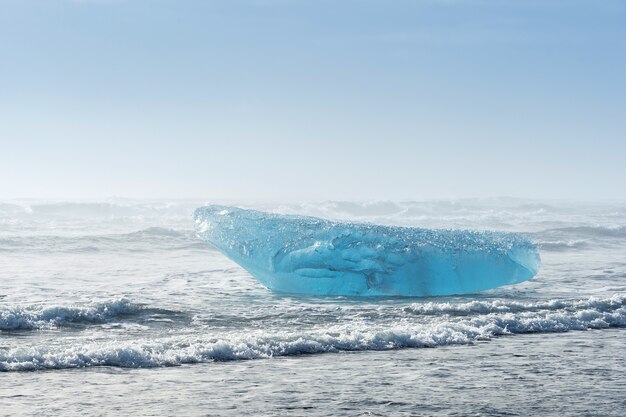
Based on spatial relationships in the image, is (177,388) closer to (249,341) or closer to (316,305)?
(249,341)

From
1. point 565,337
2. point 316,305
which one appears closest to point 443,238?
point 316,305

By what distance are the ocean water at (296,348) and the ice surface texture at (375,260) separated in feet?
1.19

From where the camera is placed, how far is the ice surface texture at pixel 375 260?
41.6ft

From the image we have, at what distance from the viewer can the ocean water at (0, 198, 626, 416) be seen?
627 centimetres

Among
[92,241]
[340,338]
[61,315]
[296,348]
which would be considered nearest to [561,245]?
[92,241]

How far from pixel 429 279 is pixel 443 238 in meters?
0.90

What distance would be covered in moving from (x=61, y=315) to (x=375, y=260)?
5.02 m

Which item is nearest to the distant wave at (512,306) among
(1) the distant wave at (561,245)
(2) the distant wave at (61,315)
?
(2) the distant wave at (61,315)

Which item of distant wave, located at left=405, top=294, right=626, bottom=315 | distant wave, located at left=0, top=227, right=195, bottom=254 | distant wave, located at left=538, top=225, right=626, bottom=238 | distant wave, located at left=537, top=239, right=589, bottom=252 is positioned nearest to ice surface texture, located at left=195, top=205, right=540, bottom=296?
distant wave, located at left=405, top=294, right=626, bottom=315

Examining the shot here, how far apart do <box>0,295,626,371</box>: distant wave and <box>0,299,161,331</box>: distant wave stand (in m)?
1.66

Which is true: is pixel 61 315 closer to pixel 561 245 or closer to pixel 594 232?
pixel 561 245

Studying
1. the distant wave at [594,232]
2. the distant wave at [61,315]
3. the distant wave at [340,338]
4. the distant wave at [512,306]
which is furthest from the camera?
the distant wave at [594,232]

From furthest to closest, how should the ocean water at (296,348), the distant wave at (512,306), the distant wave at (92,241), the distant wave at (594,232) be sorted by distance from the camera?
the distant wave at (594,232), the distant wave at (92,241), the distant wave at (512,306), the ocean water at (296,348)

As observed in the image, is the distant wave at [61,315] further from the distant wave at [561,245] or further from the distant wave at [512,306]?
the distant wave at [561,245]
